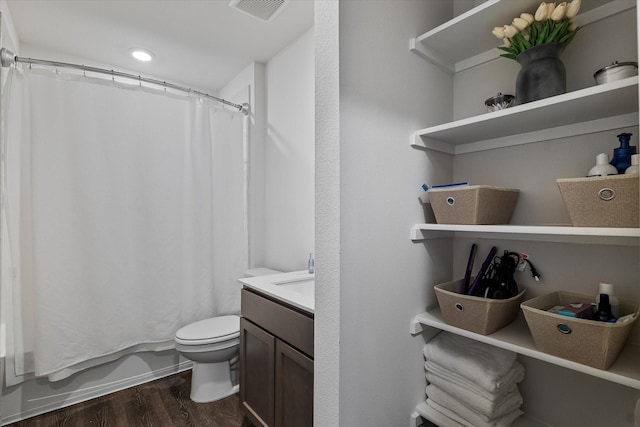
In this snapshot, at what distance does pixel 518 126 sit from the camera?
3.45ft

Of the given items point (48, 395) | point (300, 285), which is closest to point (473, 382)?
point (300, 285)

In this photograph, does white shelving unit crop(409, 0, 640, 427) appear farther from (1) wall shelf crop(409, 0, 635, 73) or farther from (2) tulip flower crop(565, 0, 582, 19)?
(2) tulip flower crop(565, 0, 582, 19)

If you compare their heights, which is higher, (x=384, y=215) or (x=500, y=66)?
(x=500, y=66)

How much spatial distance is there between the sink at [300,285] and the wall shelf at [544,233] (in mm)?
764

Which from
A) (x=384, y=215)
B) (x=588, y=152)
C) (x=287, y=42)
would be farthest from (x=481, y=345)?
(x=287, y=42)

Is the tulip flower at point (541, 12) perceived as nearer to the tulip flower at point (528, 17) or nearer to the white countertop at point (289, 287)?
the tulip flower at point (528, 17)

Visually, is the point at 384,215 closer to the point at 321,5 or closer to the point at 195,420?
the point at 321,5

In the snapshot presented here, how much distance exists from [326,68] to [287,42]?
1539 millimetres

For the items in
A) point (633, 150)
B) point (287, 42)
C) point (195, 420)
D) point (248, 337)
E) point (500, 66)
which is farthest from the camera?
point (287, 42)

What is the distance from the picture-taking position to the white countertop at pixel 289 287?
1.27 metres

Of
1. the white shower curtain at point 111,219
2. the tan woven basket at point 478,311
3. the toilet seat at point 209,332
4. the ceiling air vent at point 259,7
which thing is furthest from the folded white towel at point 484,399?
the ceiling air vent at point 259,7

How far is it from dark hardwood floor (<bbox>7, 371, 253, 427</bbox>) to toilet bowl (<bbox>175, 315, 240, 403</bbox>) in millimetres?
64

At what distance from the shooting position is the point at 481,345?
1.13m

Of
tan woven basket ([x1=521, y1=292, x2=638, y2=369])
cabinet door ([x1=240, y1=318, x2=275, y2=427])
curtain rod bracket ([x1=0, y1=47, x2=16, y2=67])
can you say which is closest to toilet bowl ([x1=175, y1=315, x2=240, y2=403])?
cabinet door ([x1=240, y1=318, x2=275, y2=427])
